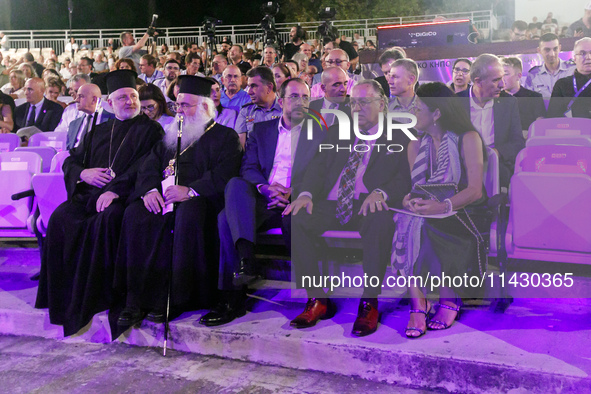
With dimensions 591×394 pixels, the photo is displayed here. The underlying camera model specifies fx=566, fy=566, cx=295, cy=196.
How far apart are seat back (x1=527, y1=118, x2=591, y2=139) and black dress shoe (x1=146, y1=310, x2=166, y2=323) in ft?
9.66

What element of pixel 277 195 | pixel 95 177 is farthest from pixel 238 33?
pixel 277 195

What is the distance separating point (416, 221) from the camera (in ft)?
10.8

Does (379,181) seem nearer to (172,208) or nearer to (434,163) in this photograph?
(434,163)

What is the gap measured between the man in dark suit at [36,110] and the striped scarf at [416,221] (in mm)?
5319

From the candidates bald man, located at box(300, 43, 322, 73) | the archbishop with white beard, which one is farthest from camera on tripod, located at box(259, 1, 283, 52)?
the archbishop with white beard

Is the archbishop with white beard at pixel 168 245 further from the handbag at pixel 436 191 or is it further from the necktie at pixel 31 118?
the necktie at pixel 31 118

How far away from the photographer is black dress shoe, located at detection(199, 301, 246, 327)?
3.47 metres

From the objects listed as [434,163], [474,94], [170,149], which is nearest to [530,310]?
[434,163]

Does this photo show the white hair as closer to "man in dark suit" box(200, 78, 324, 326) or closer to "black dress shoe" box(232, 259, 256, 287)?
"man in dark suit" box(200, 78, 324, 326)

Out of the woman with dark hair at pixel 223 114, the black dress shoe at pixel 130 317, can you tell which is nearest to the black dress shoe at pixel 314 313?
the black dress shoe at pixel 130 317

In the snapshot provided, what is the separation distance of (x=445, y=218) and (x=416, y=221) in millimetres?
164

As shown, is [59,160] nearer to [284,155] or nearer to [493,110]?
[284,155]

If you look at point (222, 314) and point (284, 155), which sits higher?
point (284, 155)

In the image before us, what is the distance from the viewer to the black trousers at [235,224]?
354 cm
